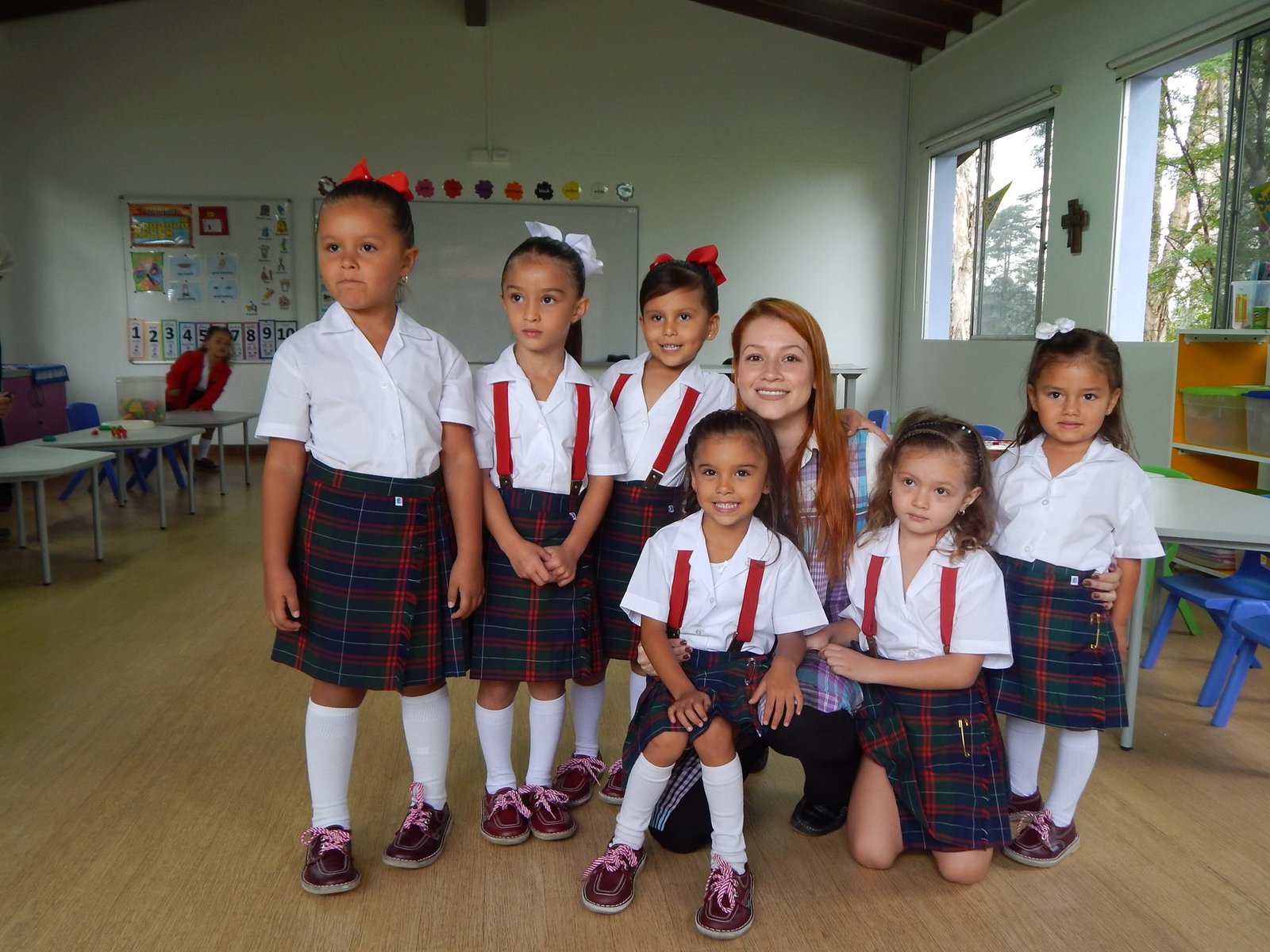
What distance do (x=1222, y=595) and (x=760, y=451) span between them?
1.51 meters

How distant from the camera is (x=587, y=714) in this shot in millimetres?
1920

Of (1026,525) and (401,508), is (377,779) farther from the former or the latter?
(1026,525)

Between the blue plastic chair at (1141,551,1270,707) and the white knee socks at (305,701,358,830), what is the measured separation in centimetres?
202

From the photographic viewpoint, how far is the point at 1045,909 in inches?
60.1

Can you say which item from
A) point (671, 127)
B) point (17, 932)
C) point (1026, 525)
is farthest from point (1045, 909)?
point (671, 127)

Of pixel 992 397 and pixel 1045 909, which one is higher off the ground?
pixel 992 397

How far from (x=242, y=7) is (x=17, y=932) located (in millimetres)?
6957

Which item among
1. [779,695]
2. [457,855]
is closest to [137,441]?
[457,855]

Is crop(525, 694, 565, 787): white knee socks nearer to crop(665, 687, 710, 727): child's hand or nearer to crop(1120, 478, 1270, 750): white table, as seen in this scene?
crop(665, 687, 710, 727): child's hand

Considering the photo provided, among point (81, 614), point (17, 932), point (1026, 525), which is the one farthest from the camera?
point (81, 614)

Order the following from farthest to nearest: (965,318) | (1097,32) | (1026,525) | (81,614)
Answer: (965,318), (1097,32), (81,614), (1026,525)

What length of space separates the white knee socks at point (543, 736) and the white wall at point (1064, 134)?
365 cm

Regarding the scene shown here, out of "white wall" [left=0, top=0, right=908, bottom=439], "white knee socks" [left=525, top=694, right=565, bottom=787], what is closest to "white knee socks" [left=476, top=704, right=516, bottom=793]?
"white knee socks" [left=525, top=694, right=565, bottom=787]

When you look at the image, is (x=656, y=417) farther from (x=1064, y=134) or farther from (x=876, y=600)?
(x=1064, y=134)
